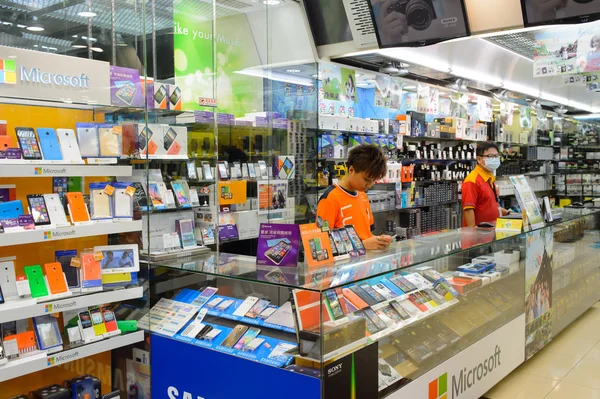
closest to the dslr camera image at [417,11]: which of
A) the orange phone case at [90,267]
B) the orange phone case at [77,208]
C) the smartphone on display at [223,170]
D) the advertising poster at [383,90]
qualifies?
the advertising poster at [383,90]

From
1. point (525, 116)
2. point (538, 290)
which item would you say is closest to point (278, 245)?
point (538, 290)

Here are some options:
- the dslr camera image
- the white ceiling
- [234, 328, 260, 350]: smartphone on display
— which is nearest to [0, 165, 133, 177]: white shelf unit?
[234, 328, 260, 350]: smartphone on display

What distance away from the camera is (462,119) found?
8.56 metres

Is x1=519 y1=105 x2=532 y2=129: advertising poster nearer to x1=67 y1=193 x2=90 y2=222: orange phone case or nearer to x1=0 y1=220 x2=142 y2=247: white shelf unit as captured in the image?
x1=0 y1=220 x2=142 y2=247: white shelf unit

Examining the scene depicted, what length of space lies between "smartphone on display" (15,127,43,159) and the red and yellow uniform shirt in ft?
12.5

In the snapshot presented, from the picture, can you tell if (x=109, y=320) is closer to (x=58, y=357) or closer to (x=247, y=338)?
(x=58, y=357)

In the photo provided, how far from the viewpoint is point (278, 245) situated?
2.93 metres

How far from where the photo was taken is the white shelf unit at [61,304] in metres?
2.57

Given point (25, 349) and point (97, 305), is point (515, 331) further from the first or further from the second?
point (25, 349)

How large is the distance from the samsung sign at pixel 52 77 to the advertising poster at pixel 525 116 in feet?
30.5

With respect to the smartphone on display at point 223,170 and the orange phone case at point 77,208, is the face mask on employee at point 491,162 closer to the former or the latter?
the smartphone on display at point 223,170

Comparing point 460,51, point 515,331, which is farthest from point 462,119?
point 515,331

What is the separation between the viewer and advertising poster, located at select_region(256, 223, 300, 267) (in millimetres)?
2872

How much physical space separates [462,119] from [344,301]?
21.9 feet
